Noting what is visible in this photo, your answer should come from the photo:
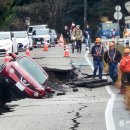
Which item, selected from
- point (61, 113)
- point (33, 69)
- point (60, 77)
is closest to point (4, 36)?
point (60, 77)

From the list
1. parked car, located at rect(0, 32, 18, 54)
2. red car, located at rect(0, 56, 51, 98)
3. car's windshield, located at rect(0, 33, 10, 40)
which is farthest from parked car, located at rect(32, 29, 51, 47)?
red car, located at rect(0, 56, 51, 98)

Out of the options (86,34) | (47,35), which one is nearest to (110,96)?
(86,34)

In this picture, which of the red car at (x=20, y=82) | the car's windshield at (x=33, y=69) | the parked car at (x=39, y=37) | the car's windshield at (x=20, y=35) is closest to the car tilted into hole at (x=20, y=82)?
the red car at (x=20, y=82)

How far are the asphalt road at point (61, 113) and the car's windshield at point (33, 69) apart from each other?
3.11ft

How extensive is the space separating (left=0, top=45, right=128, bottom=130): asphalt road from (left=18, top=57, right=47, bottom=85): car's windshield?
3.11 feet

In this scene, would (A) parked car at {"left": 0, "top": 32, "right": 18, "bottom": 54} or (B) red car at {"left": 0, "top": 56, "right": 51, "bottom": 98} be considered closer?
(B) red car at {"left": 0, "top": 56, "right": 51, "bottom": 98}

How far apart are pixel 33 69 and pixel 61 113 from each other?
23.2 feet

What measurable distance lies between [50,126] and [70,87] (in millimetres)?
11916

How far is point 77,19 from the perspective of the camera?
9319cm

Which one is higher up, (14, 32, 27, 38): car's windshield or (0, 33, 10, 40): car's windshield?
(0, 33, 10, 40): car's windshield

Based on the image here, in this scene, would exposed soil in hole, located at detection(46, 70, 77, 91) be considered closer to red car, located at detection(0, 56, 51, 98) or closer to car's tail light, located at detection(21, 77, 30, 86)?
red car, located at detection(0, 56, 51, 98)

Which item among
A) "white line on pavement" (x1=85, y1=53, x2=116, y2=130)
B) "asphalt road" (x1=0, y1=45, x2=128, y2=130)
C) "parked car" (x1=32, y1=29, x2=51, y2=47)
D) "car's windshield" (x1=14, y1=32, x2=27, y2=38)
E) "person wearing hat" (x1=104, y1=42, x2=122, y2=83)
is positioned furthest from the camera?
"parked car" (x1=32, y1=29, x2=51, y2=47)

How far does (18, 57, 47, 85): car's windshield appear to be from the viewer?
2300cm

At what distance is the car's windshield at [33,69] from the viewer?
75.5 feet
